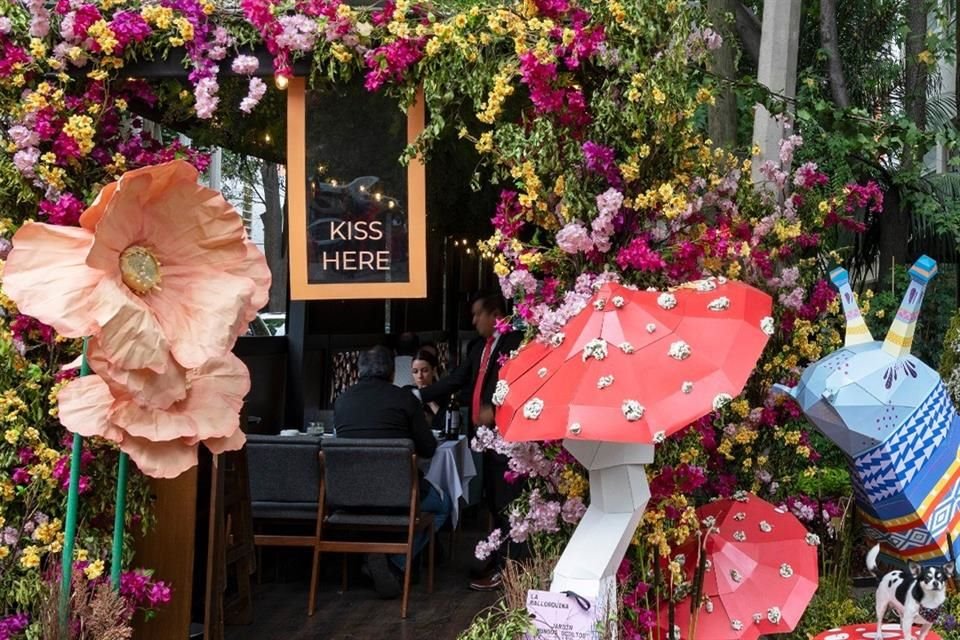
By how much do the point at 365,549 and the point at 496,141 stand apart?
253 cm

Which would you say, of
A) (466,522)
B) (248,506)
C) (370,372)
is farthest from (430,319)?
(248,506)

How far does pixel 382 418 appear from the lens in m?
6.05

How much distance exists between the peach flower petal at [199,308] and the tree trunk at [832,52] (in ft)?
18.6

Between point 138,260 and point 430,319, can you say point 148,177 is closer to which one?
point 138,260

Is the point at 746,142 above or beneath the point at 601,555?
above

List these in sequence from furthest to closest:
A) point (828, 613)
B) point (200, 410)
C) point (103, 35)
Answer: point (828, 613) → point (103, 35) → point (200, 410)

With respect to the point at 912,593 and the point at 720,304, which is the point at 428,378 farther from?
the point at 912,593

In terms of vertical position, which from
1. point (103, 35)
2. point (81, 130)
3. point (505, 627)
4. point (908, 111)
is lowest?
point (505, 627)

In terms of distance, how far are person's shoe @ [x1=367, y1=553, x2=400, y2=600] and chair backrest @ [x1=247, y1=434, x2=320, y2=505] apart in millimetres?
462

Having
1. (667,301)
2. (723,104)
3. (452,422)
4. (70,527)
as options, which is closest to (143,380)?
(70,527)

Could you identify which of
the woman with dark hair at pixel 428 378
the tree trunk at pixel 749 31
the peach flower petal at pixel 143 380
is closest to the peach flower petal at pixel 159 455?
the peach flower petal at pixel 143 380

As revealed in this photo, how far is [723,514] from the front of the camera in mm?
4406

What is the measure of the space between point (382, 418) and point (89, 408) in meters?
2.92

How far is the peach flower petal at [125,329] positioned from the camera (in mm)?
2982
